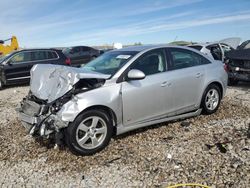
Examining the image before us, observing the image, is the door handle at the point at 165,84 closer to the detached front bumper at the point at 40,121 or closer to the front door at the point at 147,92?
the front door at the point at 147,92

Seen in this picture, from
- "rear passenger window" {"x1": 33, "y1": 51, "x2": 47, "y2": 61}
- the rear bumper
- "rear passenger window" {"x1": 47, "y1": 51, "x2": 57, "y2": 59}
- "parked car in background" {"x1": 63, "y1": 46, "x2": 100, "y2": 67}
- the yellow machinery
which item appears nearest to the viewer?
the rear bumper

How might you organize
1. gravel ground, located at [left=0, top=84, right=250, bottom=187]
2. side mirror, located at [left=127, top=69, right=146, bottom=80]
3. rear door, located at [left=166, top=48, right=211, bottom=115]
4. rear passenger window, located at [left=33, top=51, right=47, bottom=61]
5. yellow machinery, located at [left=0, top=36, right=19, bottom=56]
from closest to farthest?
gravel ground, located at [left=0, top=84, right=250, bottom=187] < side mirror, located at [left=127, top=69, right=146, bottom=80] < rear door, located at [left=166, top=48, right=211, bottom=115] < rear passenger window, located at [left=33, top=51, right=47, bottom=61] < yellow machinery, located at [left=0, top=36, right=19, bottom=56]

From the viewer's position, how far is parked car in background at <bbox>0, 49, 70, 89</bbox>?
11555 mm

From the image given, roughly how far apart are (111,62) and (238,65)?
18.6ft

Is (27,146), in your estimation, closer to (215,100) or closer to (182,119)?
(182,119)

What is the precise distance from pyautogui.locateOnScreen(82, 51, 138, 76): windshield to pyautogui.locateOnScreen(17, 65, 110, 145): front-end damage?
1.33ft

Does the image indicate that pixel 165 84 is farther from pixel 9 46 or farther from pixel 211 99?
pixel 9 46

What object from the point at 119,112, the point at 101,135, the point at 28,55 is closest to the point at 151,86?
the point at 119,112

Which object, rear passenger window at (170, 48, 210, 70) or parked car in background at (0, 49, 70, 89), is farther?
parked car in background at (0, 49, 70, 89)

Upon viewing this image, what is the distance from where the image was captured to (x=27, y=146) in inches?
194

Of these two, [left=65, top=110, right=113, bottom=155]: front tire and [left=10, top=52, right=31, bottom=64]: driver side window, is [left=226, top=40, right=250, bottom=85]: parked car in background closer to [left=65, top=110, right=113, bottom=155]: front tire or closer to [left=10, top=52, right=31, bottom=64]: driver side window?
[left=65, top=110, right=113, bottom=155]: front tire

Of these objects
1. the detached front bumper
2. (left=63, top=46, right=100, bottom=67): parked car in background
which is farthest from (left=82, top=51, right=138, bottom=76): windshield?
(left=63, top=46, right=100, bottom=67): parked car in background

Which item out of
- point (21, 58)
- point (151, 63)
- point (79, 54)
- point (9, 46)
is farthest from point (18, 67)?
point (9, 46)

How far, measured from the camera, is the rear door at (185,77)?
527 centimetres
